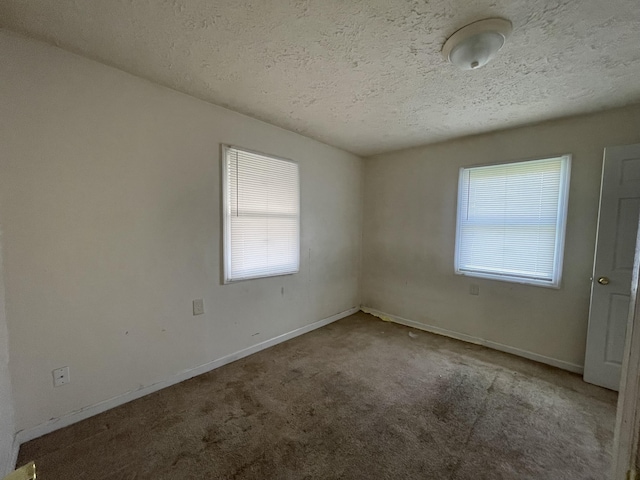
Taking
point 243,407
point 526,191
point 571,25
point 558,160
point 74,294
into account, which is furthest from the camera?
point 526,191

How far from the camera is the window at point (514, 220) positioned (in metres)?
2.54

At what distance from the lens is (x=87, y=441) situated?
160 cm

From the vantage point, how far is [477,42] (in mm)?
1446

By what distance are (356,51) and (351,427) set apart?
2.45 metres

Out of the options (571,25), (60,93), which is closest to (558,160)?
(571,25)

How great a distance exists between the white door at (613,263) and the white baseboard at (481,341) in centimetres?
21

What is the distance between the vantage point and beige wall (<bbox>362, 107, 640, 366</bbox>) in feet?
7.80

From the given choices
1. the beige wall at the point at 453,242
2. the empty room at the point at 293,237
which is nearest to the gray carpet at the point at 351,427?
the empty room at the point at 293,237

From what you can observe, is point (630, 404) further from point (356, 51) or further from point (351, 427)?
point (356, 51)

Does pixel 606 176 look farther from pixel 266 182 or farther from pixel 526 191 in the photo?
pixel 266 182

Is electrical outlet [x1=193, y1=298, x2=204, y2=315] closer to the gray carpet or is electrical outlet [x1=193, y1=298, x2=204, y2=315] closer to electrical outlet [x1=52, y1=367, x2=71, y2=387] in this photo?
the gray carpet

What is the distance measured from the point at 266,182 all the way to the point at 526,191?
2.75 metres

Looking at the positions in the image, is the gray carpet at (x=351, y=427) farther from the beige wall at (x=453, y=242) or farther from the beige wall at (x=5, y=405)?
the beige wall at (x=453, y=242)

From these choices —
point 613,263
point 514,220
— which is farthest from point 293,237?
point 613,263
